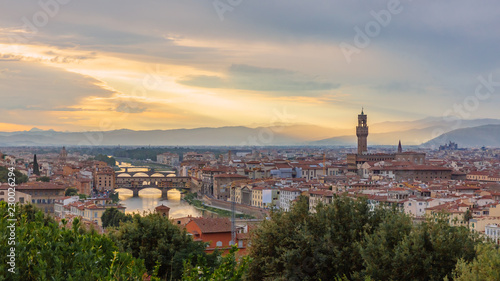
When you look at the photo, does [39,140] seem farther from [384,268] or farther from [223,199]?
[384,268]

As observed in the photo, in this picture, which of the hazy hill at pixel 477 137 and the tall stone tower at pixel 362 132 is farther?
the hazy hill at pixel 477 137

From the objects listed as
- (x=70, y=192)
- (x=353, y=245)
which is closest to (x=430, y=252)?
(x=353, y=245)

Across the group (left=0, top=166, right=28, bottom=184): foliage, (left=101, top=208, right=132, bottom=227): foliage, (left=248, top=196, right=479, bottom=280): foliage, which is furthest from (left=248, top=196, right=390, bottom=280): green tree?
(left=0, top=166, right=28, bottom=184): foliage

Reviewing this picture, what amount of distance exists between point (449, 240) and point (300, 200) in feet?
6.71

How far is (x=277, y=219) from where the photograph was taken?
625 cm

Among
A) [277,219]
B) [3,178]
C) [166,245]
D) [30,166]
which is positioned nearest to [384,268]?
[277,219]

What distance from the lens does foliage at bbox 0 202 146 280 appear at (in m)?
2.62

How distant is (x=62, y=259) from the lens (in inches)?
106

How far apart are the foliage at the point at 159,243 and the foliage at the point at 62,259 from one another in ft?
12.2

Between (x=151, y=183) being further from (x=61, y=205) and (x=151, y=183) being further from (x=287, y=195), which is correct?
(x=61, y=205)

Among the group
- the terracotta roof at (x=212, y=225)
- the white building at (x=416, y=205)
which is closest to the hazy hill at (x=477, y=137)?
the white building at (x=416, y=205)

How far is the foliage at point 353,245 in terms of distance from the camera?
15.5 ft

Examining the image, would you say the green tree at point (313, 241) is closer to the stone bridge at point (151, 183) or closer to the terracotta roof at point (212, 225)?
the terracotta roof at point (212, 225)

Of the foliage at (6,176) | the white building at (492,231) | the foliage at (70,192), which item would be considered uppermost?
the foliage at (6,176)
